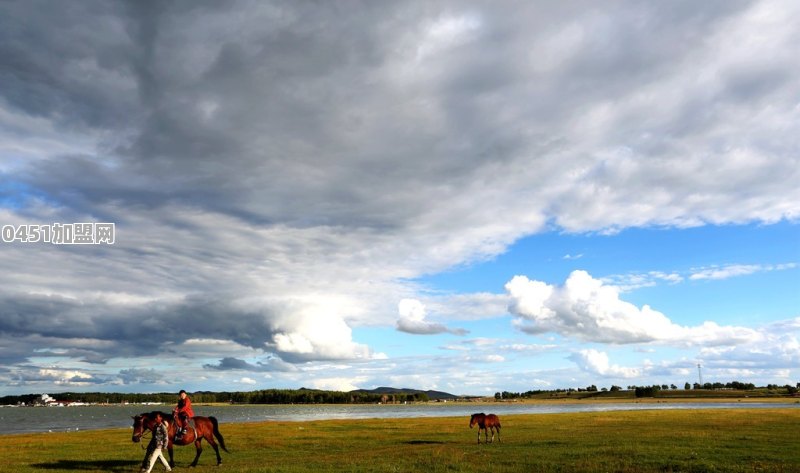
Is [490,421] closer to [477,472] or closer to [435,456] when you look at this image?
[435,456]

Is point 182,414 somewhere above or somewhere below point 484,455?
above

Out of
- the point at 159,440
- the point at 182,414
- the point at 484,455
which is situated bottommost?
the point at 484,455

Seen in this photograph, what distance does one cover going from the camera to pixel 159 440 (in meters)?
26.4

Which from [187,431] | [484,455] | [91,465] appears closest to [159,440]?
[187,431]

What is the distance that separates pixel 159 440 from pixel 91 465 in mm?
7148

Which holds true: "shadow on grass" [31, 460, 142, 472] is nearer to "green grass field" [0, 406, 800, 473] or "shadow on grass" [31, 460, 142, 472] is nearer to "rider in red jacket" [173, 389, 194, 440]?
"green grass field" [0, 406, 800, 473]

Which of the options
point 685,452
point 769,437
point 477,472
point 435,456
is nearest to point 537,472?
point 477,472

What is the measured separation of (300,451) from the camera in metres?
37.2

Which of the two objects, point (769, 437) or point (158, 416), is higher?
point (158, 416)

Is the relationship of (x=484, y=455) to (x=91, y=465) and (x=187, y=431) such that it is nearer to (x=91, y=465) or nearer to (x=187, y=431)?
(x=187, y=431)

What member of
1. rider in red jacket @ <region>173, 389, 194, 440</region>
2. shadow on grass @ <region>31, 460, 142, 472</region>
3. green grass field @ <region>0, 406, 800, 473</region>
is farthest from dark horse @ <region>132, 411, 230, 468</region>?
shadow on grass @ <region>31, 460, 142, 472</region>

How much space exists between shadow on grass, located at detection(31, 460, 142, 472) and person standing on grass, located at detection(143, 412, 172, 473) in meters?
2.97

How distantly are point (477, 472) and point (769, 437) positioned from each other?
91.4 feet

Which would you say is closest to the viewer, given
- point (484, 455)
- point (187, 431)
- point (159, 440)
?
point (159, 440)
